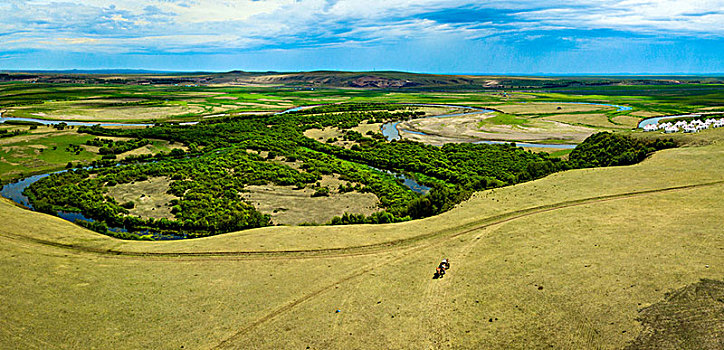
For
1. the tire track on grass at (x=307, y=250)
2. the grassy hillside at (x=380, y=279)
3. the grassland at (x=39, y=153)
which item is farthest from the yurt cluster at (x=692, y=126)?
the grassland at (x=39, y=153)

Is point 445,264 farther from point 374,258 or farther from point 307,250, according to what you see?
point 307,250

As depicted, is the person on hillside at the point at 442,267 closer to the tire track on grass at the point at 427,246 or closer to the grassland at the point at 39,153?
the tire track on grass at the point at 427,246

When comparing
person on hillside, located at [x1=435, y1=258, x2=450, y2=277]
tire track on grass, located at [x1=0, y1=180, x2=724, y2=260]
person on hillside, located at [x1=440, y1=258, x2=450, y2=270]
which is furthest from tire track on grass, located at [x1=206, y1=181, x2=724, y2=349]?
person on hillside, located at [x1=435, y1=258, x2=450, y2=277]

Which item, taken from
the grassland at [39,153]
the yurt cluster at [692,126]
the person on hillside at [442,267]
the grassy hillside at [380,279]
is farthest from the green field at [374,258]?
the yurt cluster at [692,126]

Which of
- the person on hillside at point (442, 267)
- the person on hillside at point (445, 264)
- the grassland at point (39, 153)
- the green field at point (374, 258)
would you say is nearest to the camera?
the green field at point (374, 258)

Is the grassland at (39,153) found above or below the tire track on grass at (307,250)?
above

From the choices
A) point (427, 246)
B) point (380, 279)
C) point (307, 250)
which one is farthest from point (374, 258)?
point (307, 250)

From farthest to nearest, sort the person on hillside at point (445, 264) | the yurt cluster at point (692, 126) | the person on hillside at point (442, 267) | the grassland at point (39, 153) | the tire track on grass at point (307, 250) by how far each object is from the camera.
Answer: the yurt cluster at point (692, 126) < the grassland at point (39, 153) < the tire track on grass at point (307, 250) < the person on hillside at point (445, 264) < the person on hillside at point (442, 267)

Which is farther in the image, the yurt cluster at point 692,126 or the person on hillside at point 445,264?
the yurt cluster at point 692,126

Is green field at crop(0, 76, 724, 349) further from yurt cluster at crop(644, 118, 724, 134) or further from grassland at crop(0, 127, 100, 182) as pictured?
yurt cluster at crop(644, 118, 724, 134)
